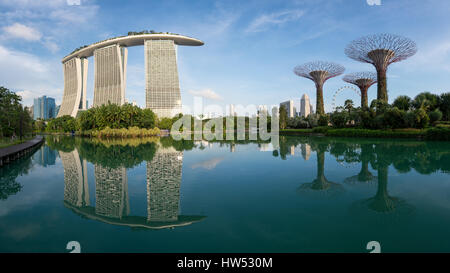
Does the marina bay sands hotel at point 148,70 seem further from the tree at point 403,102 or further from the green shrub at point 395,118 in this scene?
the green shrub at point 395,118

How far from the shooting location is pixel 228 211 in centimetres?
603

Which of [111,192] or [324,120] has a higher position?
[324,120]

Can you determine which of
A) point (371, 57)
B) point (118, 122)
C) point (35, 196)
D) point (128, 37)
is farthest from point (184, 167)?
point (128, 37)

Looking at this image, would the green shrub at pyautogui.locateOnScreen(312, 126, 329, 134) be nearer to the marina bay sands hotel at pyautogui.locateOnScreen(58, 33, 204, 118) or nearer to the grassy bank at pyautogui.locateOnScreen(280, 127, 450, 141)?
the grassy bank at pyautogui.locateOnScreen(280, 127, 450, 141)

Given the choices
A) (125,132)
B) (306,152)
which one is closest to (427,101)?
(306,152)

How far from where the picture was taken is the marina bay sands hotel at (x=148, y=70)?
82.8m

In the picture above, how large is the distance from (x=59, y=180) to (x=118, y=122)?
37.7 meters

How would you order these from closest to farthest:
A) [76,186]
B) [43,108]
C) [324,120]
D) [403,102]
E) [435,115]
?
[76,186] < [435,115] < [403,102] < [324,120] < [43,108]

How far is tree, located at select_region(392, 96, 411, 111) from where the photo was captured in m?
35.7

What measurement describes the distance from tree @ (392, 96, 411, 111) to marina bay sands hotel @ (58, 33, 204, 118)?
207 ft

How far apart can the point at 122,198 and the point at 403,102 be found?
41.7 m

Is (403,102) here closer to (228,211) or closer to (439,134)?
(439,134)
